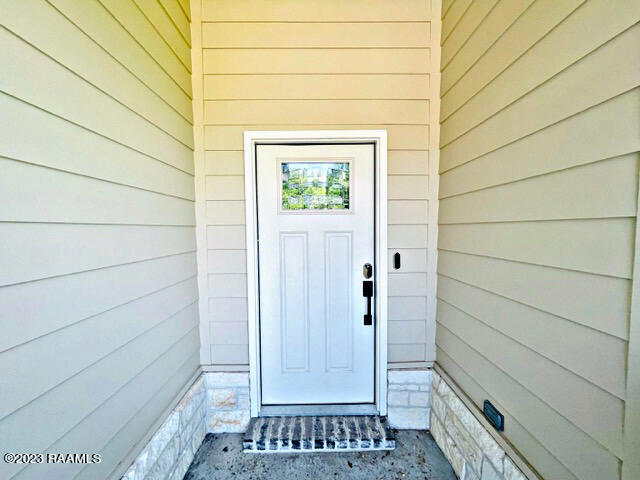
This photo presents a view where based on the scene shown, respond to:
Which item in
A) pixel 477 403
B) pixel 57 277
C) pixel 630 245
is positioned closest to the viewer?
pixel 630 245

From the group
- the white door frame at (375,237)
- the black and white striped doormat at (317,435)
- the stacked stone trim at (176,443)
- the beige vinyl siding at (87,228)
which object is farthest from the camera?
the white door frame at (375,237)

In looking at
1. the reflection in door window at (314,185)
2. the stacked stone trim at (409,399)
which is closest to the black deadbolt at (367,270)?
the reflection in door window at (314,185)

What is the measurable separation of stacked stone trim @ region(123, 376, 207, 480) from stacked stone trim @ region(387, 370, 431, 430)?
131 centimetres

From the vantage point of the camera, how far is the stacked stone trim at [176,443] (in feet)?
4.00

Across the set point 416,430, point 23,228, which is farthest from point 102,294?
point 416,430

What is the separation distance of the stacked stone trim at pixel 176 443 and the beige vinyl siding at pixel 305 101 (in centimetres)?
27

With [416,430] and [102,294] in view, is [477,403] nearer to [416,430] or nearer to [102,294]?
[416,430]

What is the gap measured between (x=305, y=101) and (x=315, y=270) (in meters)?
1.17

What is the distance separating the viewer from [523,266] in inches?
43.8

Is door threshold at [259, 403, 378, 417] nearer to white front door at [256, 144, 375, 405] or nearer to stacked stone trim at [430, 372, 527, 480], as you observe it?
white front door at [256, 144, 375, 405]

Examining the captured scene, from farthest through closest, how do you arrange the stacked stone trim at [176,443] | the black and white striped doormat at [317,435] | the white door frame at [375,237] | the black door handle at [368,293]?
the black door handle at [368,293] < the white door frame at [375,237] < the black and white striped doormat at [317,435] < the stacked stone trim at [176,443]

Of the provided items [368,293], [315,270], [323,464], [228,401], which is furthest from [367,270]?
[228,401]

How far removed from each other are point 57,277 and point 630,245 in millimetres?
1759

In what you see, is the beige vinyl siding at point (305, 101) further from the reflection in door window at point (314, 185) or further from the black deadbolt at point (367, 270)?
the reflection in door window at point (314, 185)
